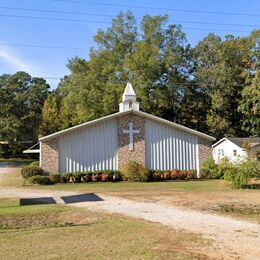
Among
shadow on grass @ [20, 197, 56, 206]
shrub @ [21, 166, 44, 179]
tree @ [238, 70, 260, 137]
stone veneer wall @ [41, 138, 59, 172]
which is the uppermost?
tree @ [238, 70, 260, 137]

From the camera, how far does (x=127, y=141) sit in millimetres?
29438

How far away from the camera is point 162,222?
39.6ft

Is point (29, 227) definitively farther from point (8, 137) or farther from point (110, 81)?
point (8, 137)

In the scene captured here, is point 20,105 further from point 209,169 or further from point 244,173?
point 244,173

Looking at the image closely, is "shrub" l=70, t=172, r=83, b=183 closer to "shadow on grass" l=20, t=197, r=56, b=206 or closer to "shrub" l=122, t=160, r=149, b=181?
"shrub" l=122, t=160, r=149, b=181

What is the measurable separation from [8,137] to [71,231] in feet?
148

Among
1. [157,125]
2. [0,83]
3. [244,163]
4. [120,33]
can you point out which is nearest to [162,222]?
[244,163]

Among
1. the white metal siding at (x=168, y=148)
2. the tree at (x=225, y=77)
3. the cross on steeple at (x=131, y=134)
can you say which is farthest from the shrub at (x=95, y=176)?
the tree at (x=225, y=77)

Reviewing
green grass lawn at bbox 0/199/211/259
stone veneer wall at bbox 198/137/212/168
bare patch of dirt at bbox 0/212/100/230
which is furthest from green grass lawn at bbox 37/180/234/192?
green grass lawn at bbox 0/199/211/259

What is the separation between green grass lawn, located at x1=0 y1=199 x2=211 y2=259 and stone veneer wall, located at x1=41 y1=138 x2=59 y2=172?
561 inches

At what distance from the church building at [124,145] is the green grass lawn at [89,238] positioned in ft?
47.8

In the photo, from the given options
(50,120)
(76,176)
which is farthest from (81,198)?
(50,120)

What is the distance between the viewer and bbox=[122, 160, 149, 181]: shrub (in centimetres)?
2808

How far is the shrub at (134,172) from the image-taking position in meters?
28.1
